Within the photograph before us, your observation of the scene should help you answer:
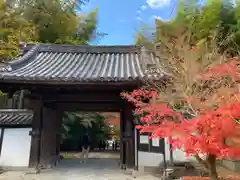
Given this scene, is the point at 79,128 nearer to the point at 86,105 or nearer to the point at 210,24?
the point at 86,105

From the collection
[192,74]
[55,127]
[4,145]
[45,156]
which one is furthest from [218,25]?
[4,145]

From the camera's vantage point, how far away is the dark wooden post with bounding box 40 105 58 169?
7266mm

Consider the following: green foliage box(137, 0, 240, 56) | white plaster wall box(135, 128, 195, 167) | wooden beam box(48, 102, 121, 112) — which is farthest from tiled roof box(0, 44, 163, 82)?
green foliage box(137, 0, 240, 56)

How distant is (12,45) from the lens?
40.0 ft

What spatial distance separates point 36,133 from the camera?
7004 millimetres

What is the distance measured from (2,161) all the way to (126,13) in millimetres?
14600

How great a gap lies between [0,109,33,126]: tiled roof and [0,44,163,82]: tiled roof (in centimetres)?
158

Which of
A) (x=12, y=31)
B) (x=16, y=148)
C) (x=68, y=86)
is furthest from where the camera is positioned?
(x=12, y=31)

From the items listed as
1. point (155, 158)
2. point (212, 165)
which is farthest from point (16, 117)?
point (212, 165)

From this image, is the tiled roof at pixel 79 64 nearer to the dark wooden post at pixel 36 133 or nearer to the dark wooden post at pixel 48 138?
the dark wooden post at pixel 36 133

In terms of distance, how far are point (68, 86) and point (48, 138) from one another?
233 cm

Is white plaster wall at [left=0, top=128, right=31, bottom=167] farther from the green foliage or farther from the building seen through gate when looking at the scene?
the green foliage

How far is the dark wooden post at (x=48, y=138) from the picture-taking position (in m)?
7.27

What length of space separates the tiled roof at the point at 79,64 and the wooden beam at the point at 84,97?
59cm
